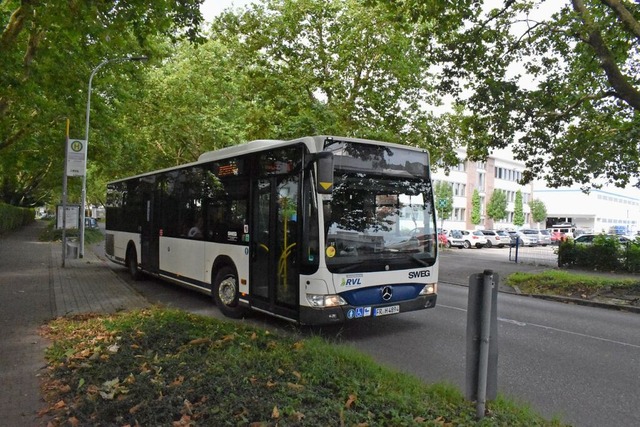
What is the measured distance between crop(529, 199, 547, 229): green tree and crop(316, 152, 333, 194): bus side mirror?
275 feet

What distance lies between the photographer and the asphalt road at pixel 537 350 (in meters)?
5.01

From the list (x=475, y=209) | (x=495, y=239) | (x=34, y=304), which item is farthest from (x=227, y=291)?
(x=475, y=209)

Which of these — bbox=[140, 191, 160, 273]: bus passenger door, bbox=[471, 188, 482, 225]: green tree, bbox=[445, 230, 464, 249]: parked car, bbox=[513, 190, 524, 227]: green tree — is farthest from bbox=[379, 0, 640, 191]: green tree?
bbox=[513, 190, 524, 227]: green tree

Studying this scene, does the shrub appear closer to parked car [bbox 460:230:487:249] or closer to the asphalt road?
the asphalt road

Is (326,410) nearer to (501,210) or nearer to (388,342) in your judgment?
(388,342)

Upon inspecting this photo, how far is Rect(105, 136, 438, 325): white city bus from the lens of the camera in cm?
660

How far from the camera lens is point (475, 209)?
227 feet

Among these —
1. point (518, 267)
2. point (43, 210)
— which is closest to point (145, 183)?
point (518, 267)

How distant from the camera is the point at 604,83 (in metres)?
15.0

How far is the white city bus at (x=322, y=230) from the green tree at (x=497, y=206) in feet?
221

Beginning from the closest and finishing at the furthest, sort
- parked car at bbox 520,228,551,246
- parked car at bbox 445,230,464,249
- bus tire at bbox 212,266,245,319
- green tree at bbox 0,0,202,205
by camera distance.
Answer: green tree at bbox 0,0,202,205, bus tire at bbox 212,266,245,319, parked car at bbox 445,230,464,249, parked car at bbox 520,228,551,246

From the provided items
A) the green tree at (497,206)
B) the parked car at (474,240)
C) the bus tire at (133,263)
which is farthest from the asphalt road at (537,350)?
the green tree at (497,206)

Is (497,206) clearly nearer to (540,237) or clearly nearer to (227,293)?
(540,237)

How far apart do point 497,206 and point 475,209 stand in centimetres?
437
